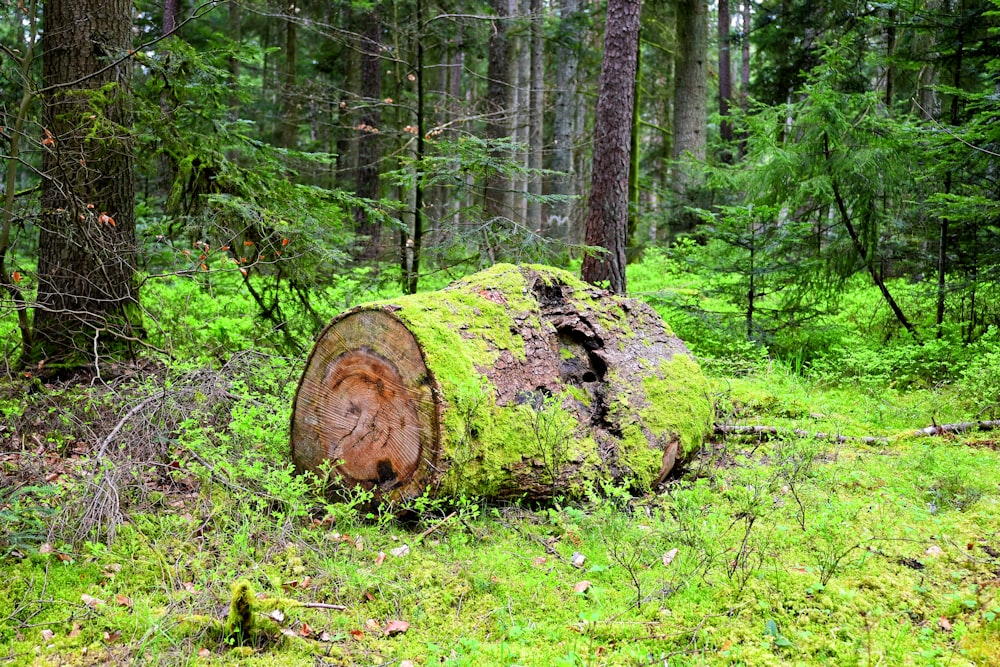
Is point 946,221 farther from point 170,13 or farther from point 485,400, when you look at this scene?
point 170,13

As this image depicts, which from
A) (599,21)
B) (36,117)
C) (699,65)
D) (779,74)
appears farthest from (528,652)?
(599,21)

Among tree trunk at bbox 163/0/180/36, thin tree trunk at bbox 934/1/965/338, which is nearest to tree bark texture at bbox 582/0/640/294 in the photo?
thin tree trunk at bbox 934/1/965/338

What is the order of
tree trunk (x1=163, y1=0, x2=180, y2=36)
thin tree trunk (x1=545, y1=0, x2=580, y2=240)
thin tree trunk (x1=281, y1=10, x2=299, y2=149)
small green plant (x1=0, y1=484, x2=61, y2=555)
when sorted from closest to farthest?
1. small green plant (x1=0, y1=484, x2=61, y2=555)
2. tree trunk (x1=163, y1=0, x2=180, y2=36)
3. thin tree trunk (x1=545, y1=0, x2=580, y2=240)
4. thin tree trunk (x1=281, y1=10, x2=299, y2=149)

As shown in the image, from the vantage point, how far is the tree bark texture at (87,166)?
5.67m

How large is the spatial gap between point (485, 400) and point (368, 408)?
2.38 ft

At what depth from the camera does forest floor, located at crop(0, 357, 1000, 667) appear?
2934 millimetres

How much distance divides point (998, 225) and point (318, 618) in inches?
398

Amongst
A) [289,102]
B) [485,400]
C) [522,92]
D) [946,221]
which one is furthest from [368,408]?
[289,102]

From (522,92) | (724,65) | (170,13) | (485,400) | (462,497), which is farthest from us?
(724,65)

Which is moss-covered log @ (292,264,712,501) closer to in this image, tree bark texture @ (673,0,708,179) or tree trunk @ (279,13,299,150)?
tree bark texture @ (673,0,708,179)

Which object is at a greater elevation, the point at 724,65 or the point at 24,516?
the point at 724,65

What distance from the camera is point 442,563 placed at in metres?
3.64

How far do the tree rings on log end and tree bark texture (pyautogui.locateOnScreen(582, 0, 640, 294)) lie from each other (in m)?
5.10

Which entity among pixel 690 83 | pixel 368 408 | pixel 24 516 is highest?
pixel 690 83
